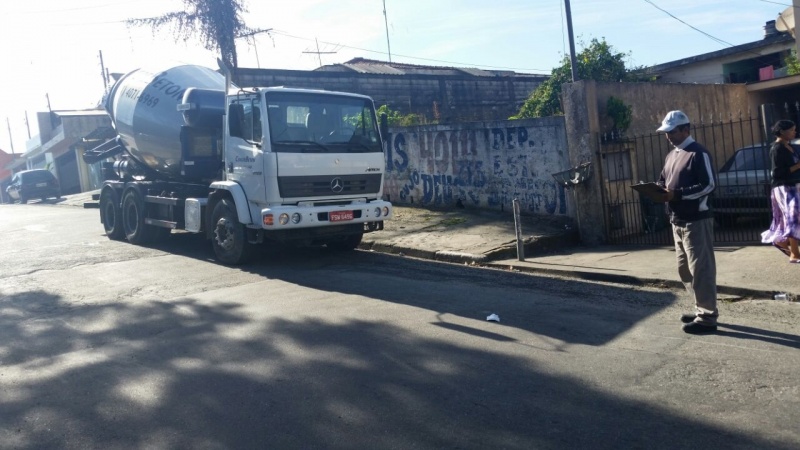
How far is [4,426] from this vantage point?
4.91 metres

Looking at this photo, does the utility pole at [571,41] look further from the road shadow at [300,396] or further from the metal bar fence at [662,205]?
the road shadow at [300,396]

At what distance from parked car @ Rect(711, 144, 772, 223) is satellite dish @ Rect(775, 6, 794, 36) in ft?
39.1

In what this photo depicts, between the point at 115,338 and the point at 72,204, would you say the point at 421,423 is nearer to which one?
the point at 115,338

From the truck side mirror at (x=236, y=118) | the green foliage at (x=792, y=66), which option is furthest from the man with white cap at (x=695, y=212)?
the green foliage at (x=792, y=66)

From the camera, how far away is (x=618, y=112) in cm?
1244

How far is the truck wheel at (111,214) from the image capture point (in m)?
14.7

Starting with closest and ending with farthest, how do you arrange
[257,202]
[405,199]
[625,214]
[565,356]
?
[565,356], [257,202], [625,214], [405,199]

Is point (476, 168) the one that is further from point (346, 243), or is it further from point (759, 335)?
point (759, 335)

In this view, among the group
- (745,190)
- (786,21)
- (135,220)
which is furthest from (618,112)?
(786,21)

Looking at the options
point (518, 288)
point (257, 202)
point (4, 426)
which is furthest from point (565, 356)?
point (257, 202)

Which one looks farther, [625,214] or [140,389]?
[625,214]

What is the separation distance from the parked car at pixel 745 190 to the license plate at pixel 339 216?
6008mm

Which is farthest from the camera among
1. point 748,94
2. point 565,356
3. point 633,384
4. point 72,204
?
point 72,204

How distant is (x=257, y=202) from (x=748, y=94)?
13.9m
